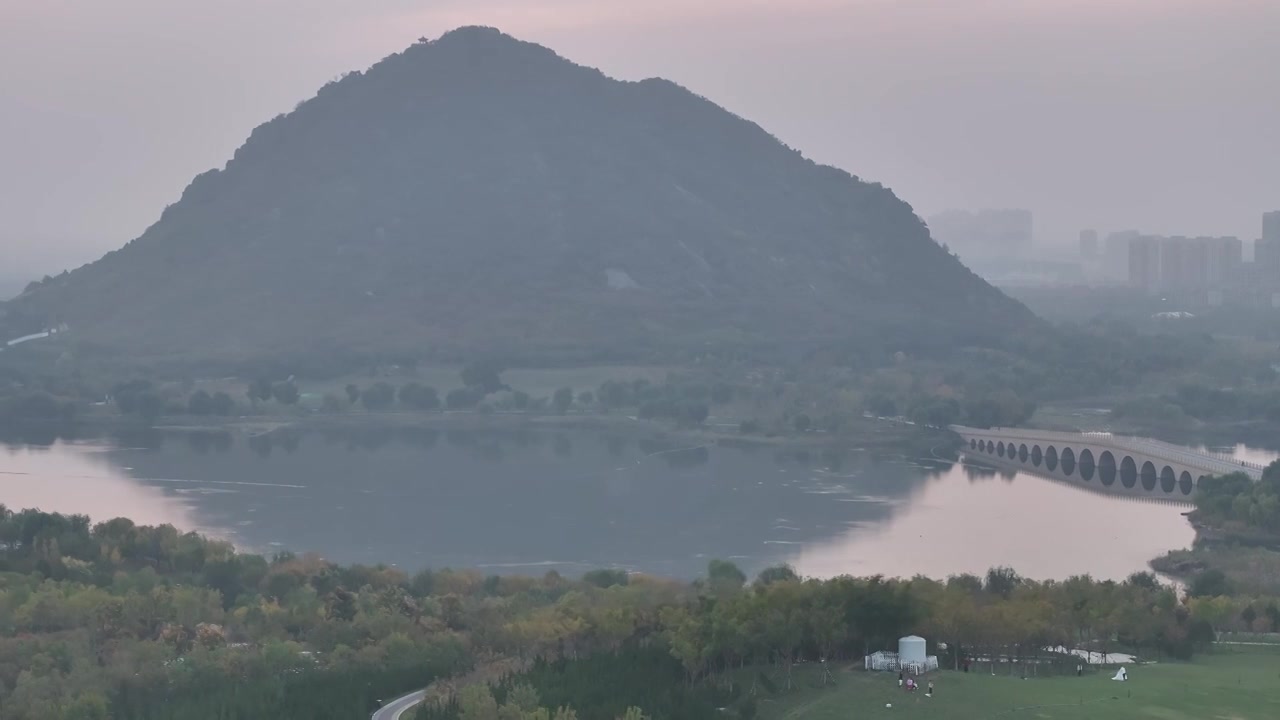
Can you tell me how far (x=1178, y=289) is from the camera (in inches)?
6403

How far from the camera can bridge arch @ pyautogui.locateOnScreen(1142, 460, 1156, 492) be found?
56025 mm

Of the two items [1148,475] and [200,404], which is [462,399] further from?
[1148,475]

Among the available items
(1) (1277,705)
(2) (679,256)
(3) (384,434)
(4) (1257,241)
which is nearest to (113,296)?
(2) (679,256)

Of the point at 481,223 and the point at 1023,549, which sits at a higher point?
the point at 481,223

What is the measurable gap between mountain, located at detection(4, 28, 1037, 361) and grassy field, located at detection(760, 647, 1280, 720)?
64302 millimetres

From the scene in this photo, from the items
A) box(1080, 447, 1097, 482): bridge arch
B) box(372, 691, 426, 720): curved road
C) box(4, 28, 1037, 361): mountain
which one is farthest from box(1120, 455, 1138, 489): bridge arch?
box(372, 691, 426, 720): curved road

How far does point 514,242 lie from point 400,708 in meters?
82.7

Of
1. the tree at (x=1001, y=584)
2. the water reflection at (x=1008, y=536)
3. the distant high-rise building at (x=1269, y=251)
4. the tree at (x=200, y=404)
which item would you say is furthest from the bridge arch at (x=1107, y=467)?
the distant high-rise building at (x=1269, y=251)

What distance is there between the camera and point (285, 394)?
77.6 metres

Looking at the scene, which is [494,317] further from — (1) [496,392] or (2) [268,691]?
(2) [268,691]

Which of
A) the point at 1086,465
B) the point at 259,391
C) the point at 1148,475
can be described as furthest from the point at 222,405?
the point at 1148,475

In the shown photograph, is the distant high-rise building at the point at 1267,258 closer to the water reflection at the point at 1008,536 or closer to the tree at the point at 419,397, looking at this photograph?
the tree at the point at 419,397

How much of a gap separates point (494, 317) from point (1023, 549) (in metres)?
54.4

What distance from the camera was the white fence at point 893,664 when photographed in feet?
82.5
